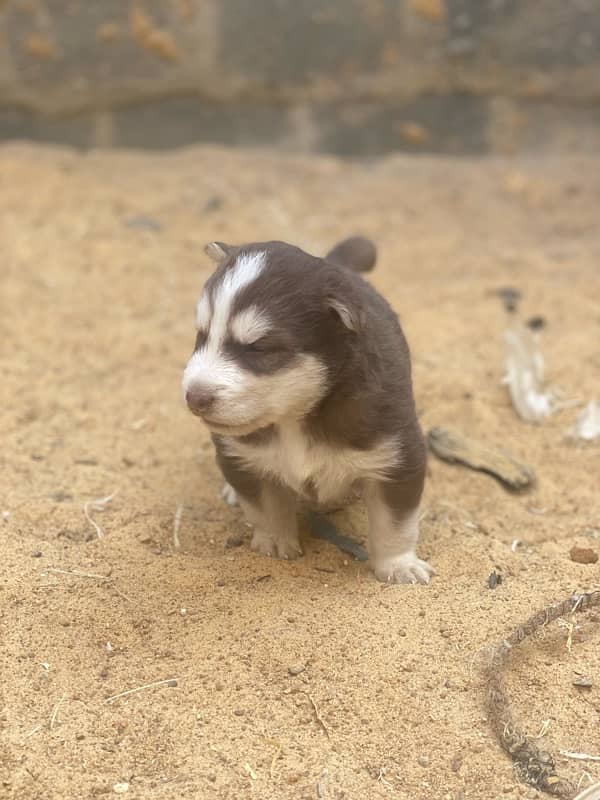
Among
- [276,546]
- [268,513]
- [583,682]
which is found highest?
[583,682]

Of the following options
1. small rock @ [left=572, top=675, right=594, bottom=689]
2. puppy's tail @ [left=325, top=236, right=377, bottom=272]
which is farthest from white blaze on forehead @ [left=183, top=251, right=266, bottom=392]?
small rock @ [left=572, top=675, right=594, bottom=689]

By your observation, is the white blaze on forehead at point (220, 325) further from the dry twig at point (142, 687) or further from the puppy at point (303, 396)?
the dry twig at point (142, 687)

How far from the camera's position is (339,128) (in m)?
9.52

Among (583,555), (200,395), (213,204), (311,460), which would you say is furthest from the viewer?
(213,204)

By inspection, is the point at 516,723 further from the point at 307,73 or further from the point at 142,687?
the point at 307,73

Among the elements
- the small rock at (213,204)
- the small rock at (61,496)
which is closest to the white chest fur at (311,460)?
the small rock at (61,496)

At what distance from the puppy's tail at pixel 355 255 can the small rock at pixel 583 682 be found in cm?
231

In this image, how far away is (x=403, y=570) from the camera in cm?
406

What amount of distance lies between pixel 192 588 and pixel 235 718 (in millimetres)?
835

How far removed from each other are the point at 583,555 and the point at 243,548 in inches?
57.7

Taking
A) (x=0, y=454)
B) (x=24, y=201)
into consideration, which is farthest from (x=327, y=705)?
(x=24, y=201)

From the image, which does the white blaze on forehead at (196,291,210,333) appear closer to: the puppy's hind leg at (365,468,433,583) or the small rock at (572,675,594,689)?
the puppy's hind leg at (365,468,433,583)

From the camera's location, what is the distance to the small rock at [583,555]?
4125mm

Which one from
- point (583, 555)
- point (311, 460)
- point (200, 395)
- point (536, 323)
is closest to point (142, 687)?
point (200, 395)
